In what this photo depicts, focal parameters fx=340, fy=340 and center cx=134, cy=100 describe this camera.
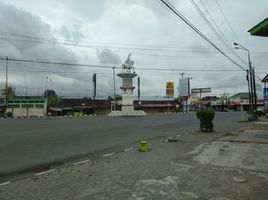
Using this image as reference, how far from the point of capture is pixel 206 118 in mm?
21594

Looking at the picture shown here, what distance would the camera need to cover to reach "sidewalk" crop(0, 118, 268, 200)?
6.53 meters

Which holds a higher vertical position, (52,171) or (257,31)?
(257,31)

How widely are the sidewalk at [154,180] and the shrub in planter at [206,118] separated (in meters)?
10.0

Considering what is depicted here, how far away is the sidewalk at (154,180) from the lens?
257 inches

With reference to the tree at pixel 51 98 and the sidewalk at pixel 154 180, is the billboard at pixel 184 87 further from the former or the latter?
the sidewalk at pixel 154 180

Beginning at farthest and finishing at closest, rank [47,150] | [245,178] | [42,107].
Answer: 1. [42,107]
2. [47,150]
3. [245,178]

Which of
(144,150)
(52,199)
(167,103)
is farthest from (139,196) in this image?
(167,103)

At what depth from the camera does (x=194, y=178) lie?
7.82 metres

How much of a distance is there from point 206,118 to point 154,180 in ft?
47.7

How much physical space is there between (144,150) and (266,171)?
17.3ft

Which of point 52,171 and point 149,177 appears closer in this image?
point 149,177

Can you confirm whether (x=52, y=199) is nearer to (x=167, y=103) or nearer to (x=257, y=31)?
(x=257, y=31)

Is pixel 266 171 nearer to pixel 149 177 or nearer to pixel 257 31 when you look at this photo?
pixel 149 177

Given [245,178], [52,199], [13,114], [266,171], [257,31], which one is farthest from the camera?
[13,114]
